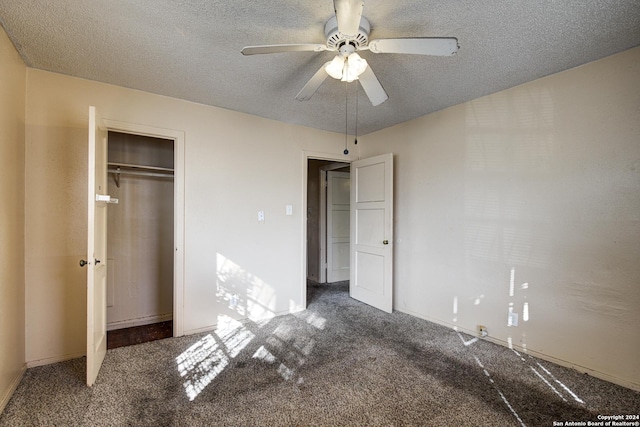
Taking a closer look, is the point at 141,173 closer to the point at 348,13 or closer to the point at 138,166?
the point at 138,166

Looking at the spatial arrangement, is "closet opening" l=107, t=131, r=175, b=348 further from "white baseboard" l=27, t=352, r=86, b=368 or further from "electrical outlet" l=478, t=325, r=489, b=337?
"electrical outlet" l=478, t=325, r=489, b=337

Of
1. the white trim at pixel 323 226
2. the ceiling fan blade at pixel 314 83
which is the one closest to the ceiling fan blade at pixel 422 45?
the ceiling fan blade at pixel 314 83

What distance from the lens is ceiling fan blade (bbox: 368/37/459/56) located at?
1453 mm

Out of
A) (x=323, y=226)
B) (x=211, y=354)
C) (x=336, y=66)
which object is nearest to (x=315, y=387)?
(x=211, y=354)

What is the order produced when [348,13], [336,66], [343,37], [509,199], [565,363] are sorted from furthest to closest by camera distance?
1. [509,199]
2. [565,363]
3. [336,66]
4. [343,37]
5. [348,13]

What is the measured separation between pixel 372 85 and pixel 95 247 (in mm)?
2218

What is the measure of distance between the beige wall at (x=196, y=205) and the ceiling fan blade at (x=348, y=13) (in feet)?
6.98

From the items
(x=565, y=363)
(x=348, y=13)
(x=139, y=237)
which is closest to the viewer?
(x=348, y=13)

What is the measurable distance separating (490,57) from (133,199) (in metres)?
3.74

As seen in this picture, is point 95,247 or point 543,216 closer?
point 95,247

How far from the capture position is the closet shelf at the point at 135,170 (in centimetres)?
318

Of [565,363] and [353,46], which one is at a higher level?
[353,46]

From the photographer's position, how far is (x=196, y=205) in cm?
300

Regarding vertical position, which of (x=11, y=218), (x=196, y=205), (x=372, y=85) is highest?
(x=372, y=85)
